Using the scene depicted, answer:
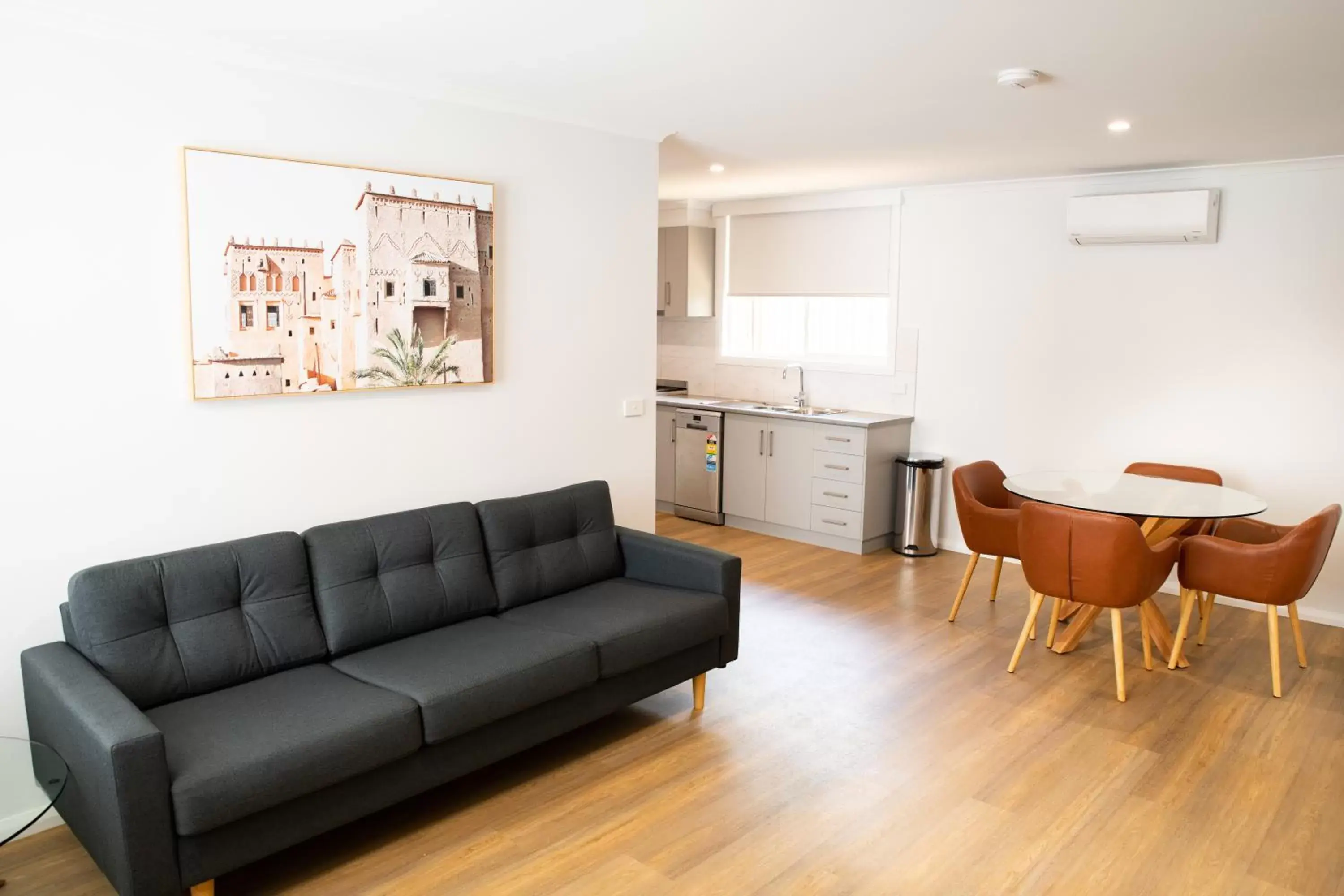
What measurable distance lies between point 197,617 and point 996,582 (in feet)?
13.5

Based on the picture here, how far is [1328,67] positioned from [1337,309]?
227 centimetres

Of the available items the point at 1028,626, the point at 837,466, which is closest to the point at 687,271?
the point at 837,466

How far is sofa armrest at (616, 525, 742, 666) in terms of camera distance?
12.9 ft

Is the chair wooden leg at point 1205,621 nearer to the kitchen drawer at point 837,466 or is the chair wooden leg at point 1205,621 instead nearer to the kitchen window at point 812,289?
the kitchen drawer at point 837,466

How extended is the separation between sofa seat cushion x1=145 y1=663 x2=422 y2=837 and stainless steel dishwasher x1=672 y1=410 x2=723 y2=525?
173 inches

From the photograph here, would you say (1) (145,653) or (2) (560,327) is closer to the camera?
(1) (145,653)

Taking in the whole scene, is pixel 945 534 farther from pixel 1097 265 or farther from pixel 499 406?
pixel 499 406

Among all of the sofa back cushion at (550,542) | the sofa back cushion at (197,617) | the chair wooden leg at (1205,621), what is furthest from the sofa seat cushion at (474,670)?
the chair wooden leg at (1205,621)

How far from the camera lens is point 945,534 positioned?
6699 mm

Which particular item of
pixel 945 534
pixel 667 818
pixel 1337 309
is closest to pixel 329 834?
pixel 667 818

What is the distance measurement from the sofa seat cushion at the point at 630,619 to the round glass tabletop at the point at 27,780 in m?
1.58

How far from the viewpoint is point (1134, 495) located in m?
4.62

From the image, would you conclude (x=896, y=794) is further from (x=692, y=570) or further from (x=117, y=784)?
(x=117, y=784)

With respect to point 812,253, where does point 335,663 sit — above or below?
below
